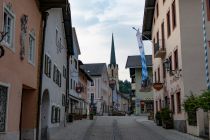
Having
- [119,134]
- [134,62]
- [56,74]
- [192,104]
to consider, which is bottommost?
[119,134]

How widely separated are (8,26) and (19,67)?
200 centimetres

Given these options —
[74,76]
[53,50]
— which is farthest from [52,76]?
[74,76]

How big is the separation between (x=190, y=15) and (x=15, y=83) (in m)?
13.8

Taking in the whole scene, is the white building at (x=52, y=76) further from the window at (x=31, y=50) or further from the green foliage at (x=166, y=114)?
the green foliage at (x=166, y=114)

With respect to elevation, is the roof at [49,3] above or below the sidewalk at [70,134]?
above

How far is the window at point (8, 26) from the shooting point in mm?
14346

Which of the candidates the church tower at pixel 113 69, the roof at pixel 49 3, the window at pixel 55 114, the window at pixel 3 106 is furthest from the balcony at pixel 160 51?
the church tower at pixel 113 69

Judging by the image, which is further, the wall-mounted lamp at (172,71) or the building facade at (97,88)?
the building facade at (97,88)

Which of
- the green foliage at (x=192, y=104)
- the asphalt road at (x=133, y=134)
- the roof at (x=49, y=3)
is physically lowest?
the asphalt road at (x=133, y=134)

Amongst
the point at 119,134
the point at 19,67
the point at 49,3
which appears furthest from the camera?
the point at 119,134

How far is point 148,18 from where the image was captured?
39.3 m

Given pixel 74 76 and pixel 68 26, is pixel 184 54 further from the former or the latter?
pixel 74 76

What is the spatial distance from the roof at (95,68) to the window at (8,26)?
2812 inches

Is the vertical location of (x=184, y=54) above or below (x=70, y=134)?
above
